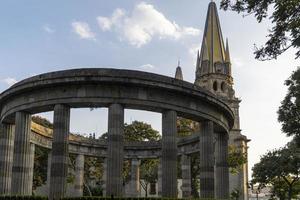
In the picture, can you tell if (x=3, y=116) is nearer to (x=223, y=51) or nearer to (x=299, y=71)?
(x=299, y=71)

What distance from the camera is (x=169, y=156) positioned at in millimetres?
32500

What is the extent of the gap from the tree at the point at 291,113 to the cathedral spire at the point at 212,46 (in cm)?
6449

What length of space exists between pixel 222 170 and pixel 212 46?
71.6 metres

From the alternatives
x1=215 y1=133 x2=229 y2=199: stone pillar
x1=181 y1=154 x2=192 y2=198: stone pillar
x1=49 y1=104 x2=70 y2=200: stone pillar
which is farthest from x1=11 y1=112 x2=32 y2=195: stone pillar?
x1=181 y1=154 x2=192 y2=198: stone pillar

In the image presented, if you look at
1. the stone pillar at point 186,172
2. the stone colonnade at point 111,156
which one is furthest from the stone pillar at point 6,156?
the stone pillar at point 186,172

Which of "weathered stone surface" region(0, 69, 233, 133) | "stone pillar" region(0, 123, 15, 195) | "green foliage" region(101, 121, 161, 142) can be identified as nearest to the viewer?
"weathered stone surface" region(0, 69, 233, 133)

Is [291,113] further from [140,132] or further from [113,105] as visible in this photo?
[140,132]

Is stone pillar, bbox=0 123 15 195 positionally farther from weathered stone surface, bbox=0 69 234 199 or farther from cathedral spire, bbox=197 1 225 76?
cathedral spire, bbox=197 1 225 76

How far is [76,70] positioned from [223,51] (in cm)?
8316

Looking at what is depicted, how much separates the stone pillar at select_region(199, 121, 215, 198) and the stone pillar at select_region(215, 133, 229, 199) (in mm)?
4282

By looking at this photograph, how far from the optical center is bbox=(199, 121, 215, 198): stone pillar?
35.6m

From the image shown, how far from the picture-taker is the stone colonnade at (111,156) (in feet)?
101

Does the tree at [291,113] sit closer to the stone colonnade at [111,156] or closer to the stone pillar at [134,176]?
the stone colonnade at [111,156]

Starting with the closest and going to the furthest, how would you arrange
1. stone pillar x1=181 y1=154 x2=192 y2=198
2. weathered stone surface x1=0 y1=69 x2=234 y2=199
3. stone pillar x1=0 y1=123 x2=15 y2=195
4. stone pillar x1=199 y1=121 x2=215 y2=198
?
weathered stone surface x1=0 y1=69 x2=234 y2=199, stone pillar x1=199 y1=121 x2=215 y2=198, stone pillar x1=0 y1=123 x2=15 y2=195, stone pillar x1=181 y1=154 x2=192 y2=198
